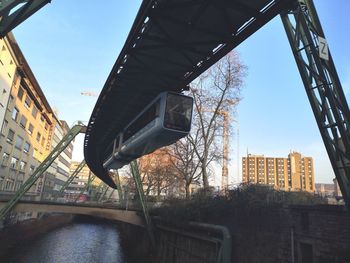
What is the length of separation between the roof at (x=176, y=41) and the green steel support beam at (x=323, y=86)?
1942 mm

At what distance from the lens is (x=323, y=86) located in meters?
10.6

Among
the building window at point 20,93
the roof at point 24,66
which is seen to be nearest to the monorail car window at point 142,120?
the roof at point 24,66

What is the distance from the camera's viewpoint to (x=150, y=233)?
25.2 metres

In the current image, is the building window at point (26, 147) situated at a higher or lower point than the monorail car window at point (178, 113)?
higher

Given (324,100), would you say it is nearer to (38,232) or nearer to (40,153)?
(38,232)

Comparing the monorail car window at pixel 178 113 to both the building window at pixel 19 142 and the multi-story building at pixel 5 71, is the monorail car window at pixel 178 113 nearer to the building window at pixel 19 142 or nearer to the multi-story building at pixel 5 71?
the multi-story building at pixel 5 71

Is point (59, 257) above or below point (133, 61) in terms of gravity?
below

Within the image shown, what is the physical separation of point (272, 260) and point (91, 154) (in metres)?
21.1

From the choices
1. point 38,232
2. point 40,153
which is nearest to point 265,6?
point 38,232

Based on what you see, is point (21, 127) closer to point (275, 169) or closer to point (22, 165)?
point (22, 165)

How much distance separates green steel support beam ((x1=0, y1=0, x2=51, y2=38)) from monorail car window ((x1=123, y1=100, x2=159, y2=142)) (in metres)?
8.33

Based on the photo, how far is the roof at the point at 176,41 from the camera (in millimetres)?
9297

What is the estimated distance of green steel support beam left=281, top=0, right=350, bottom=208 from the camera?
1038 cm

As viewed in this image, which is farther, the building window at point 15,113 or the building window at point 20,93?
the building window at point 20,93
